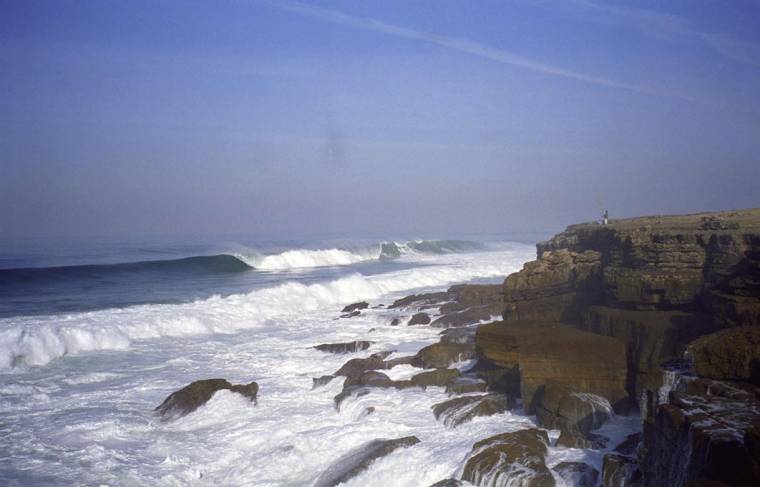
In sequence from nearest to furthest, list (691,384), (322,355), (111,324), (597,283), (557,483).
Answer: (691,384) → (557,483) → (597,283) → (322,355) → (111,324)

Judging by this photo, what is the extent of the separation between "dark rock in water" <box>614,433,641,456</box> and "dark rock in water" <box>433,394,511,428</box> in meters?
2.09

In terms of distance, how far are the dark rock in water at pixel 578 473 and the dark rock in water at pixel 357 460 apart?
6.77 feet

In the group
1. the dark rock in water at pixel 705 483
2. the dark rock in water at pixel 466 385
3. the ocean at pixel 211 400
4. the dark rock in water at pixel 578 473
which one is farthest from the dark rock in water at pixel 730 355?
the dark rock in water at pixel 466 385

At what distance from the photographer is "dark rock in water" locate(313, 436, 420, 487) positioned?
7.31 m

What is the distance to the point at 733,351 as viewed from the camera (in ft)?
20.0

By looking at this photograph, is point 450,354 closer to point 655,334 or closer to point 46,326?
point 655,334

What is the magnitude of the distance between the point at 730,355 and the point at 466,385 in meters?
4.60

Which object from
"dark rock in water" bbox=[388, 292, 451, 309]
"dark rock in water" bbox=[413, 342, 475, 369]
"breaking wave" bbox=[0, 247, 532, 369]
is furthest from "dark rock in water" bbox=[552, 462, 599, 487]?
"breaking wave" bbox=[0, 247, 532, 369]

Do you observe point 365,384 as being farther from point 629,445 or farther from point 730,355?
point 730,355

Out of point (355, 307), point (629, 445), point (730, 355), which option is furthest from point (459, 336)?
point (355, 307)

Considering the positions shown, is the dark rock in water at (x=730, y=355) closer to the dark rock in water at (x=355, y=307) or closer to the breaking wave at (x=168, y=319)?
the breaking wave at (x=168, y=319)

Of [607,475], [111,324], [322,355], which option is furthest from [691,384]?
[111,324]

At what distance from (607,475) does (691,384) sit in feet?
4.34

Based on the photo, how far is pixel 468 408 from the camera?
29.2ft
